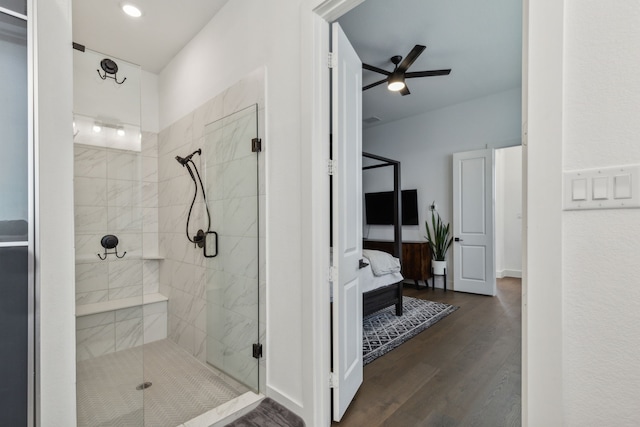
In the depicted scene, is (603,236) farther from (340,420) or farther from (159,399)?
(159,399)

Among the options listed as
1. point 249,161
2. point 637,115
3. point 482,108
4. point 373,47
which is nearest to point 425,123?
point 482,108

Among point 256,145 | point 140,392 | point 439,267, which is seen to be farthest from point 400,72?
point 140,392

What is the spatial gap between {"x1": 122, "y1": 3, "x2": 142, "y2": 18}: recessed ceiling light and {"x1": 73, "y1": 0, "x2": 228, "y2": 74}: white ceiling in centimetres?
4

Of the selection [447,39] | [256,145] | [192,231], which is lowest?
[192,231]

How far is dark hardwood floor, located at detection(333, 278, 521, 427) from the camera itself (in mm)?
1854

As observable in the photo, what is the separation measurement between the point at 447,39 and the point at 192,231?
336 cm

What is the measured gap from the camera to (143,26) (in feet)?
9.11

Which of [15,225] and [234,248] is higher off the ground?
[15,225]

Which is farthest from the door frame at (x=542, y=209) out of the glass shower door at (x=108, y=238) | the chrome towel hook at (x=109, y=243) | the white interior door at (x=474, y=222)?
the white interior door at (x=474, y=222)

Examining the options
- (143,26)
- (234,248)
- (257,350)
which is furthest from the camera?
(143,26)

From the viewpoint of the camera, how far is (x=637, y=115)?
2.83 ft

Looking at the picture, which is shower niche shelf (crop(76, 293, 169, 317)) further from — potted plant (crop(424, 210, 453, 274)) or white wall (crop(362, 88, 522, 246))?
white wall (crop(362, 88, 522, 246))

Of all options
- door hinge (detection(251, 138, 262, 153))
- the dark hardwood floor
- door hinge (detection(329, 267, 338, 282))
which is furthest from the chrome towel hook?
the dark hardwood floor

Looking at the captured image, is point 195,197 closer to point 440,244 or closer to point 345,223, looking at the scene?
point 345,223
